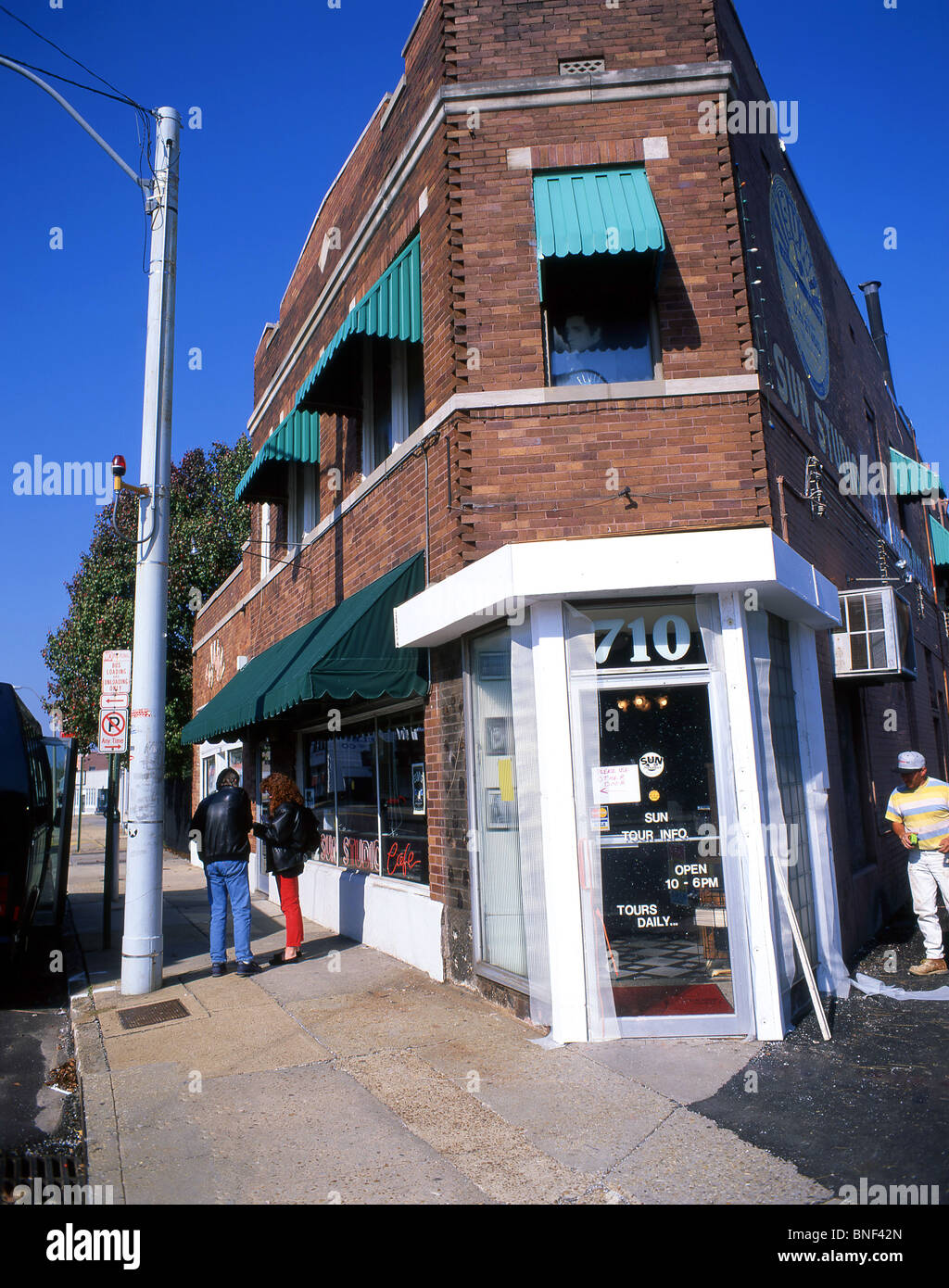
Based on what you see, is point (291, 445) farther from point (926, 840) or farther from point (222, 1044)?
Answer: point (926, 840)

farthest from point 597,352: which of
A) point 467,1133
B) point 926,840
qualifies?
point 467,1133

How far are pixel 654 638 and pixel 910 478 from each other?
10.2 m

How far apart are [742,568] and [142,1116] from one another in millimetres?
4890

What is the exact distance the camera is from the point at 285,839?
8.75 m

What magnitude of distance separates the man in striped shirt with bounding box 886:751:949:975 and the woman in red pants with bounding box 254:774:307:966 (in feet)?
18.1

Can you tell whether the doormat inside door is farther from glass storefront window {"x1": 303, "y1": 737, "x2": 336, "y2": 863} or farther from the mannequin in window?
glass storefront window {"x1": 303, "y1": 737, "x2": 336, "y2": 863}

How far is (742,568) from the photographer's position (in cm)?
618

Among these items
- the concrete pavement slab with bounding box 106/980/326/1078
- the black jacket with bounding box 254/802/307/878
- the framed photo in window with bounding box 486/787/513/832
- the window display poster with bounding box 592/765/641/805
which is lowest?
the concrete pavement slab with bounding box 106/980/326/1078

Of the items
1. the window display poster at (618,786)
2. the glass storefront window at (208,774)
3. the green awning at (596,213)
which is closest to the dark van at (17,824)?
the window display poster at (618,786)

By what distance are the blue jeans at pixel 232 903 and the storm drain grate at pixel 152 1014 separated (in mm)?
831

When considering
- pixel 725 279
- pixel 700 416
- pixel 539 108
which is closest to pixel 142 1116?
pixel 700 416

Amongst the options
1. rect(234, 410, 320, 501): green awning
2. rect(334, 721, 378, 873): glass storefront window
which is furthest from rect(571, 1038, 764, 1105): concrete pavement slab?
rect(234, 410, 320, 501): green awning

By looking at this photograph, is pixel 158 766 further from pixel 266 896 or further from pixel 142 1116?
pixel 266 896

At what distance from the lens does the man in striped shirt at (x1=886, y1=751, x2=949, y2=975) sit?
7.90 metres
